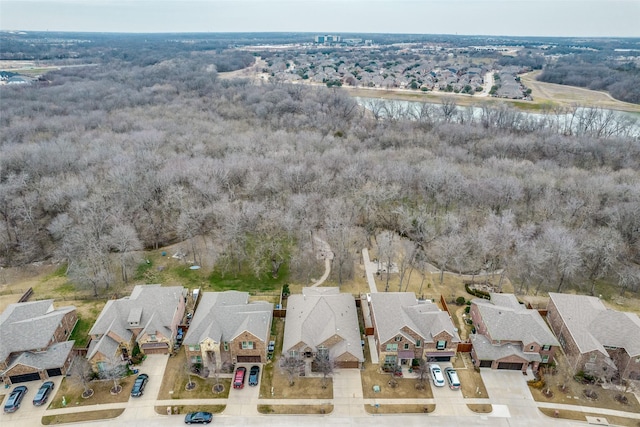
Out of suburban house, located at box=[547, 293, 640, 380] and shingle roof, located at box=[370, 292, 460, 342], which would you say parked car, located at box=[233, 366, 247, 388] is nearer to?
shingle roof, located at box=[370, 292, 460, 342]

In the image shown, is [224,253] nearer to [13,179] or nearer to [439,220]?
[439,220]

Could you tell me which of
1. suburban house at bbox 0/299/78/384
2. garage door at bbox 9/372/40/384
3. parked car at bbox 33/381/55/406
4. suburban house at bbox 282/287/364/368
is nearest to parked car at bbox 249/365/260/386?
suburban house at bbox 282/287/364/368

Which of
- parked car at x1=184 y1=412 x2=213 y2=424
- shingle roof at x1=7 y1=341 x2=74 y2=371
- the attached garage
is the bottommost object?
parked car at x1=184 y1=412 x2=213 y2=424

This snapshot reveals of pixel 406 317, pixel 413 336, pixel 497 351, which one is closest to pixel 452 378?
pixel 413 336

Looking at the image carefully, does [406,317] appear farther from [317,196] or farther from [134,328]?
[134,328]

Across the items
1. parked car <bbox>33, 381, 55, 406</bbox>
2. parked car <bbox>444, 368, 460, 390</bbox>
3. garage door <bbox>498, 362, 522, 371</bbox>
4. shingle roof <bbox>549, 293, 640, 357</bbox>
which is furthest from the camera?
garage door <bbox>498, 362, 522, 371</bbox>

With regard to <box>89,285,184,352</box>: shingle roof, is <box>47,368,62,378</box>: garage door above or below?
below
